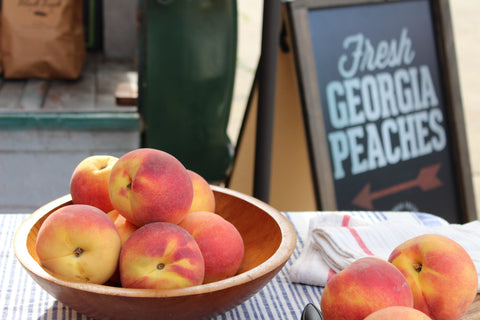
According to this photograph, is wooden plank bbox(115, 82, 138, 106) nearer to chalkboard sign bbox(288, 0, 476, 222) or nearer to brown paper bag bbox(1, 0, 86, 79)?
brown paper bag bbox(1, 0, 86, 79)

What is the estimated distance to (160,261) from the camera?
2.05ft

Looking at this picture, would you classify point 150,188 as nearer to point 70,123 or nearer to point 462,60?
point 70,123

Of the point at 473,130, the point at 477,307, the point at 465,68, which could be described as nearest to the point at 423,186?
the point at 477,307

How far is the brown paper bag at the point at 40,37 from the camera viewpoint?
88.0 inches

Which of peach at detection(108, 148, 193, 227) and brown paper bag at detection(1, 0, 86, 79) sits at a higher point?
brown paper bag at detection(1, 0, 86, 79)

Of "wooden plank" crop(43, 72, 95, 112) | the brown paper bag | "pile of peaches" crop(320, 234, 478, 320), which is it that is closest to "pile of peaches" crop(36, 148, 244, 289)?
"pile of peaches" crop(320, 234, 478, 320)

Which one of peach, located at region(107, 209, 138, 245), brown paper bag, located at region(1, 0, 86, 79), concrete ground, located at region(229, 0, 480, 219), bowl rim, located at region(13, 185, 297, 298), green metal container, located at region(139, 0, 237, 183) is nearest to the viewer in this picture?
bowl rim, located at region(13, 185, 297, 298)

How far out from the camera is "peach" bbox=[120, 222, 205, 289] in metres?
0.61

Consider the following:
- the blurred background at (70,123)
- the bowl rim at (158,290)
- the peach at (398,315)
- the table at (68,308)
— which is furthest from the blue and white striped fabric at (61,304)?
the blurred background at (70,123)

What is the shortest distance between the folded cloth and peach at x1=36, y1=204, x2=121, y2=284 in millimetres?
315

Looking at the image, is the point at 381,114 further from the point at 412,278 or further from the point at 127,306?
the point at 127,306

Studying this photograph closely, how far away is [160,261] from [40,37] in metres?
1.88

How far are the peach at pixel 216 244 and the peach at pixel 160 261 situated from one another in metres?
0.04

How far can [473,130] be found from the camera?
3783mm
